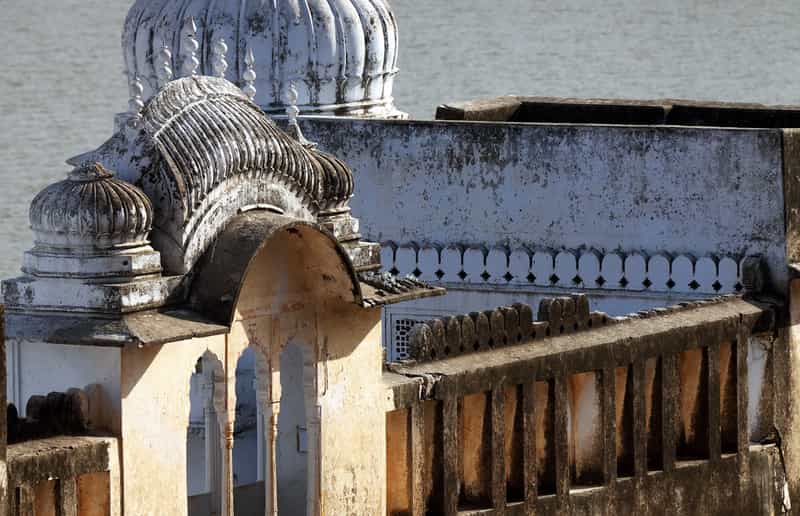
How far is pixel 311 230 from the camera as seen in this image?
1036 centimetres

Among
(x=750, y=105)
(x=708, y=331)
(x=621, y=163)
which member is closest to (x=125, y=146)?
(x=708, y=331)

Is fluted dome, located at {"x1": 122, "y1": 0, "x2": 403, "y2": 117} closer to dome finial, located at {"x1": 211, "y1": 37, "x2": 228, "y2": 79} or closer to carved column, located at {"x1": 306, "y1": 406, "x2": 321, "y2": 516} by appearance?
dome finial, located at {"x1": 211, "y1": 37, "x2": 228, "y2": 79}

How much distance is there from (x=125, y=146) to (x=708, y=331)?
13.7 ft

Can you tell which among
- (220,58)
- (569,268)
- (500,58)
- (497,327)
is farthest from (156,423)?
(500,58)

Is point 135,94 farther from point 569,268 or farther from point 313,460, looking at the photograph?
point 313,460

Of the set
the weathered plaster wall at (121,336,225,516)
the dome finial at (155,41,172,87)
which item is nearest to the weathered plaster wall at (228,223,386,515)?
the weathered plaster wall at (121,336,225,516)

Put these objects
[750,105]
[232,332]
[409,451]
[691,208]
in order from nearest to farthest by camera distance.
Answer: [232,332], [409,451], [691,208], [750,105]

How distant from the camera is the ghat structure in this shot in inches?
384

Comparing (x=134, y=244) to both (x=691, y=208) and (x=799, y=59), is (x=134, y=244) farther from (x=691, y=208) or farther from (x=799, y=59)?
(x=799, y=59)

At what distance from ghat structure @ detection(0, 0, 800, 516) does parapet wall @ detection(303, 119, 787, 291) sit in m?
0.01

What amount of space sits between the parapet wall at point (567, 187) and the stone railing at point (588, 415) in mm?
653

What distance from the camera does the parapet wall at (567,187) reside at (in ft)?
47.4

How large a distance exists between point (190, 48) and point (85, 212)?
5.44 m

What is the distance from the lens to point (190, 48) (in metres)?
14.9
